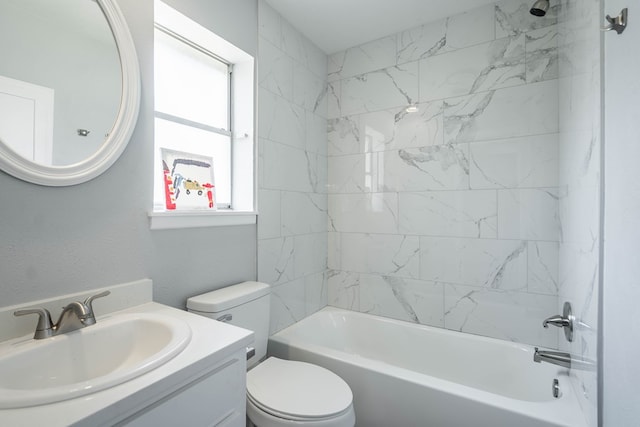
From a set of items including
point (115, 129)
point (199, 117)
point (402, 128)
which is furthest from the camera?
point (402, 128)

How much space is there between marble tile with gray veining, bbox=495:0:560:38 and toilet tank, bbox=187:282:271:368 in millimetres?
2159

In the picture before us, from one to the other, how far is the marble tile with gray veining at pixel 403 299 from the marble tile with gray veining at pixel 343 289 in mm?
52

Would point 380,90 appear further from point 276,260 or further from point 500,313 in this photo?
point 500,313

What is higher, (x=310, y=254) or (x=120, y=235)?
(x=120, y=235)

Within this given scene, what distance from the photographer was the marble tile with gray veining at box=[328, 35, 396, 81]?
231 centimetres

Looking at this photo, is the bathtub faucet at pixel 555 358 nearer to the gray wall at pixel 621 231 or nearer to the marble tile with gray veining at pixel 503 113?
the gray wall at pixel 621 231

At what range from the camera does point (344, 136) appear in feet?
8.22

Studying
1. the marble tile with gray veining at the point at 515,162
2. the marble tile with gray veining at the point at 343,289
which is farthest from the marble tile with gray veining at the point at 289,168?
the marble tile with gray veining at the point at 515,162

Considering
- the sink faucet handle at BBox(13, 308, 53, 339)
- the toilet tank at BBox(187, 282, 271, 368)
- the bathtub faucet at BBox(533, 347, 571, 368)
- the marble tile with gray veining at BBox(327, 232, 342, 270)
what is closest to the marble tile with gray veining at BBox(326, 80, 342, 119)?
the marble tile with gray veining at BBox(327, 232, 342, 270)

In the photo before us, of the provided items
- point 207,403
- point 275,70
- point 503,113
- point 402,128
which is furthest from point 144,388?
point 503,113

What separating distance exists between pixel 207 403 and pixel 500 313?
184 cm

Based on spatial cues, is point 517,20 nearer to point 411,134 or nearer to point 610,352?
point 411,134

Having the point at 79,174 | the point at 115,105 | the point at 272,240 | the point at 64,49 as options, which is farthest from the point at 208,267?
the point at 64,49

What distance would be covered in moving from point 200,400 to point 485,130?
2081 mm
